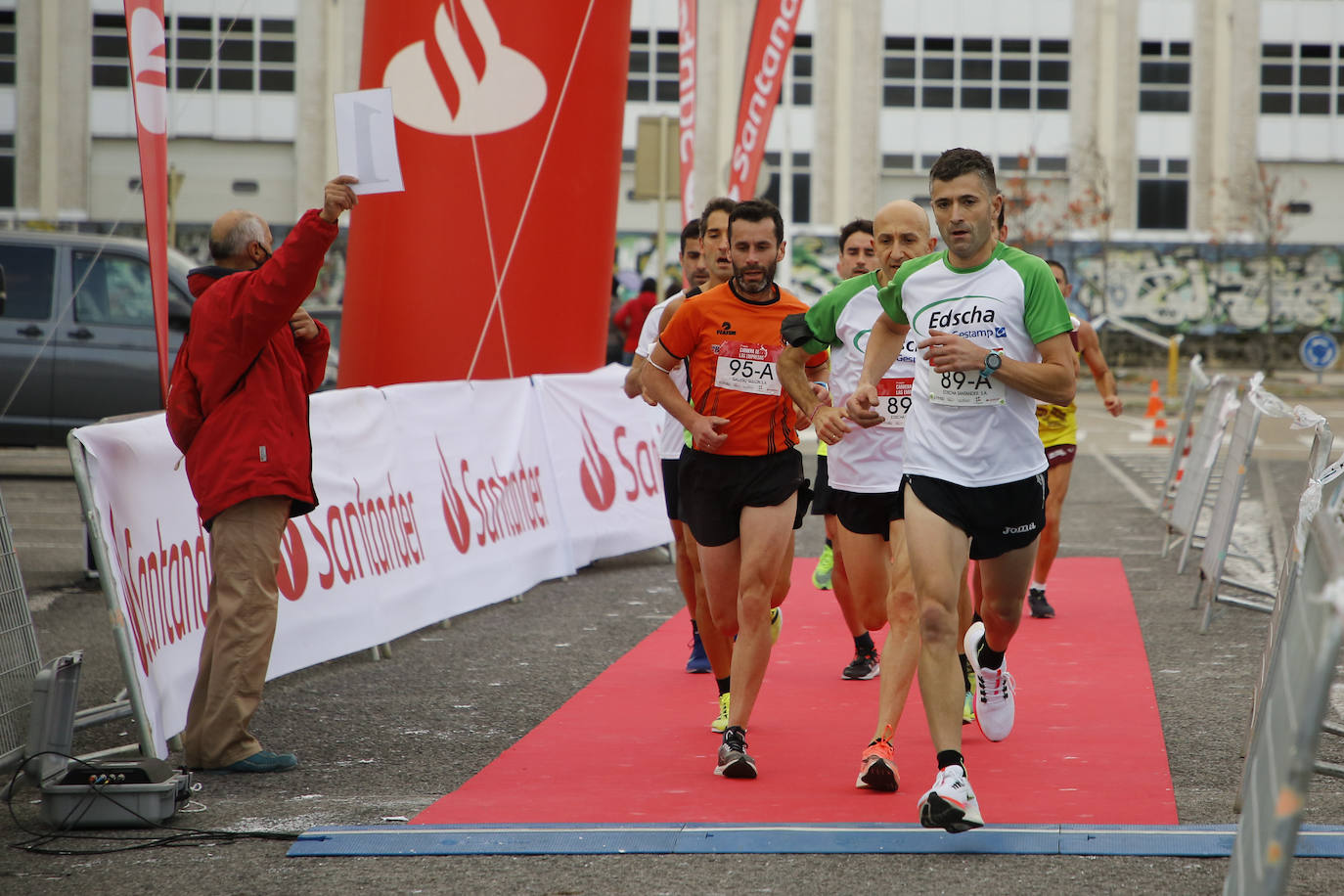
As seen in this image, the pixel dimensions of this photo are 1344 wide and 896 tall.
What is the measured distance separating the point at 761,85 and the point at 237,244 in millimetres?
9601

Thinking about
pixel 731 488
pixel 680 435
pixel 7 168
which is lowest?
pixel 731 488

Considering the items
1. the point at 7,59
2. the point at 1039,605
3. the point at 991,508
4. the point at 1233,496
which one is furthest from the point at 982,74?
the point at 991,508

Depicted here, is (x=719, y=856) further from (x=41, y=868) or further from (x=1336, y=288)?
(x=1336, y=288)

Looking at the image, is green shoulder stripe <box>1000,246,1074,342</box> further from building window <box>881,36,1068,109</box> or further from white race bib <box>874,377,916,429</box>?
building window <box>881,36,1068,109</box>

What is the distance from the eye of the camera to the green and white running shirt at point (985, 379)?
5145 mm

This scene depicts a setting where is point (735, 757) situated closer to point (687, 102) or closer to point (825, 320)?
point (825, 320)

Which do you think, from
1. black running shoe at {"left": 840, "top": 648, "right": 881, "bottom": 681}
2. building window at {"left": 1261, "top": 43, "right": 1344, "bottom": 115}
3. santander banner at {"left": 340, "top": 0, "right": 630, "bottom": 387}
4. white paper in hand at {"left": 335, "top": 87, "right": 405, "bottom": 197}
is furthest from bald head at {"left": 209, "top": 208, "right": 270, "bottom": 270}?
building window at {"left": 1261, "top": 43, "right": 1344, "bottom": 115}

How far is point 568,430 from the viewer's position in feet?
37.6

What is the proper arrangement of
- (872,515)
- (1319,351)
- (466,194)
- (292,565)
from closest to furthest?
(872,515) → (292,565) → (466,194) → (1319,351)

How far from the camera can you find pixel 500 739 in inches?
258

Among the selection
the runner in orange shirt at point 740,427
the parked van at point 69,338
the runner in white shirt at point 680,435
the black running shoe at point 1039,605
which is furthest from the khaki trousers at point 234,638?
the parked van at point 69,338

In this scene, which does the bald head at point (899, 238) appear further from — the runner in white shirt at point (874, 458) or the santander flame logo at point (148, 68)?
the santander flame logo at point (148, 68)

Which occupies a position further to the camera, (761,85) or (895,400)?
(761,85)

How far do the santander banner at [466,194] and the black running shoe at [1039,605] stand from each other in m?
4.12
